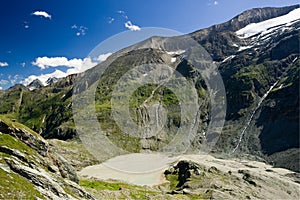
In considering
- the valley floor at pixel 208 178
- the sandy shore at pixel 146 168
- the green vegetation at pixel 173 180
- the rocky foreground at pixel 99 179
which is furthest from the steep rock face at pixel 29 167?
the sandy shore at pixel 146 168

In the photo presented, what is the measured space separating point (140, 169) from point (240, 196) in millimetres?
59331

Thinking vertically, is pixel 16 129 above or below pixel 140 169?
above

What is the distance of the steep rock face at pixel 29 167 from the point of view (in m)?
23.5

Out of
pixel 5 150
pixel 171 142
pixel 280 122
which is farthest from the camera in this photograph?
pixel 171 142

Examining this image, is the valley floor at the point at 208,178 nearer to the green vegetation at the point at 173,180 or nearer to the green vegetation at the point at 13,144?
the green vegetation at the point at 173,180

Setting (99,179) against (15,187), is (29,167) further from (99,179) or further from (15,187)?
(99,179)

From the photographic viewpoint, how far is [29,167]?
2791cm

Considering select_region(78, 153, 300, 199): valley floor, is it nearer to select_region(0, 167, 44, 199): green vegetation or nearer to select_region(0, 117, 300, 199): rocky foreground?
select_region(0, 117, 300, 199): rocky foreground

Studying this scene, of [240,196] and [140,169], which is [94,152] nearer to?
[140,169]

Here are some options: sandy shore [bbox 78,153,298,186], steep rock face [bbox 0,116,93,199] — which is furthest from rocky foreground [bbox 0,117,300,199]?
sandy shore [bbox 78,153,298,186]

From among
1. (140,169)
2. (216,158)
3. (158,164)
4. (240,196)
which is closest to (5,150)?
(240,196)

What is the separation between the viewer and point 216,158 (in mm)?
161625

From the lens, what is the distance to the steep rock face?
2350cm

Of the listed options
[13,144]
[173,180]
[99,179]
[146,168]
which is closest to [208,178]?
[173,180]
